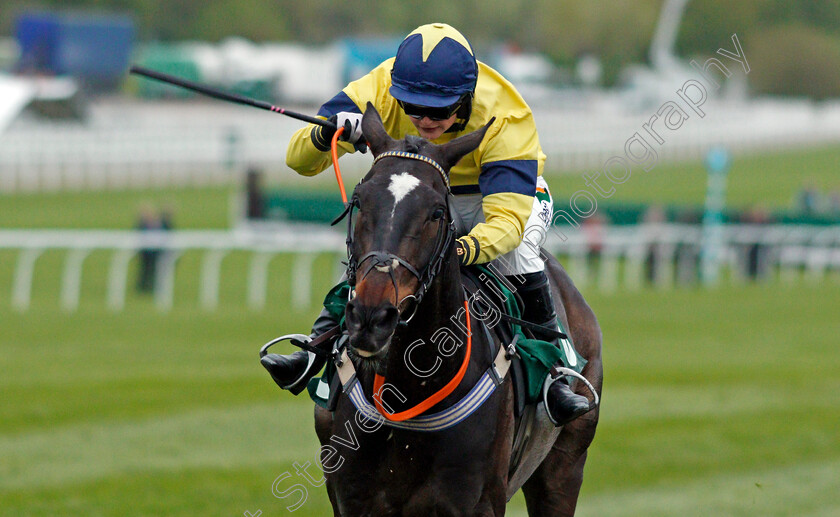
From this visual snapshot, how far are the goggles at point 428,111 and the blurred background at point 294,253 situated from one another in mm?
2259

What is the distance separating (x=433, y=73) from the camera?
4062 mm

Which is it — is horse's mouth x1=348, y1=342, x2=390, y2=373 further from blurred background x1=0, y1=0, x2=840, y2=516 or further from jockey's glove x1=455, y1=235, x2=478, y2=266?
blurred background x1=0, y1=0, x2=840, y2=516

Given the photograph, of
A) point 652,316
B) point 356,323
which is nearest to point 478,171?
point 356,323

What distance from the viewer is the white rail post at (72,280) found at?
50.4 feet

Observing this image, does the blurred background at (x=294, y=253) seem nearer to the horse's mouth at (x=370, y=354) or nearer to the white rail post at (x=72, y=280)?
the white rail post at (x=72, y=280)

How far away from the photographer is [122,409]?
9.70 metres

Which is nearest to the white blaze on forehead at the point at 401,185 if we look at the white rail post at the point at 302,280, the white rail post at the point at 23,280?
the white rail post at the point at 23,280

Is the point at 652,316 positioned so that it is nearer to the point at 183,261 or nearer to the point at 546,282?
the point at 183,261

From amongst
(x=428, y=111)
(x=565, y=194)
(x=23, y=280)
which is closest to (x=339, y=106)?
(x=428, y=111)

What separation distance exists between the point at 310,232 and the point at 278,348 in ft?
25.8

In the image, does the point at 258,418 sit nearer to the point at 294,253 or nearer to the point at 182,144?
the point at 294,253

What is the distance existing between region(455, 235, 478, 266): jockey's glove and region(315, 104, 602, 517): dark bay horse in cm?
5

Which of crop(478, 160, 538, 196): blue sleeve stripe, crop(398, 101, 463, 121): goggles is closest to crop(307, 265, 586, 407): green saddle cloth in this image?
crop(478, 160, 538, 196): blue sleeve stripe

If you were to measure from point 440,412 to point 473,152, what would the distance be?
0.88 m
